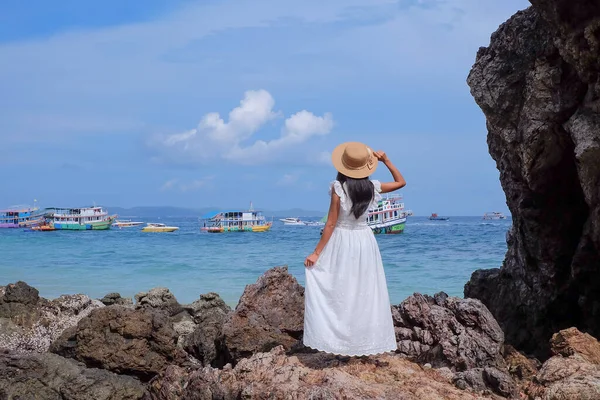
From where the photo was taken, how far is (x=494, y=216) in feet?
301

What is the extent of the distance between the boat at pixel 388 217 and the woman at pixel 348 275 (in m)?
39.1

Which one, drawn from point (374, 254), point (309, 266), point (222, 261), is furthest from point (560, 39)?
point (222, 261)

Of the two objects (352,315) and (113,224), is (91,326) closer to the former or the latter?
(352,315)

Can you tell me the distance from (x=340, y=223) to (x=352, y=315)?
0.88 metres

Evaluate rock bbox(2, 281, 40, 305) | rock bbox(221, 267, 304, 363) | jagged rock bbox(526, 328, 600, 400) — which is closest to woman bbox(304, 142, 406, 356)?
rock bbox(221, 267, 304, 363)

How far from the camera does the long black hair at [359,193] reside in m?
6.38

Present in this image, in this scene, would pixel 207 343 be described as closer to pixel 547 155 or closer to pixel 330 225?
pixel 330 225

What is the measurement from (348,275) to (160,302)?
677 centimetres

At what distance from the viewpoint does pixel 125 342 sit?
292 inches

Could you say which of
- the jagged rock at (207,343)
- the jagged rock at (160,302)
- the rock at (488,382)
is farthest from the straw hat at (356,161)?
the jagged rock at (160,302)

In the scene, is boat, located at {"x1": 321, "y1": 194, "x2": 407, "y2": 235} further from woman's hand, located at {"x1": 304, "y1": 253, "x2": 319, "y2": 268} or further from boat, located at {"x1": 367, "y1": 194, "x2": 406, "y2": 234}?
woman's hand, located at {"x1": 304, "y1": 253, "x2": 319, "y2": 268}

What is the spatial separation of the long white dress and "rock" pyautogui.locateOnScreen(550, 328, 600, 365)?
78.5 inches

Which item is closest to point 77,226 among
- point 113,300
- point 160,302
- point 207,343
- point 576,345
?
point 113,300

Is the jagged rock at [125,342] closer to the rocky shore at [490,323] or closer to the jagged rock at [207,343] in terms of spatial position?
the rocky shore at [490,323]
